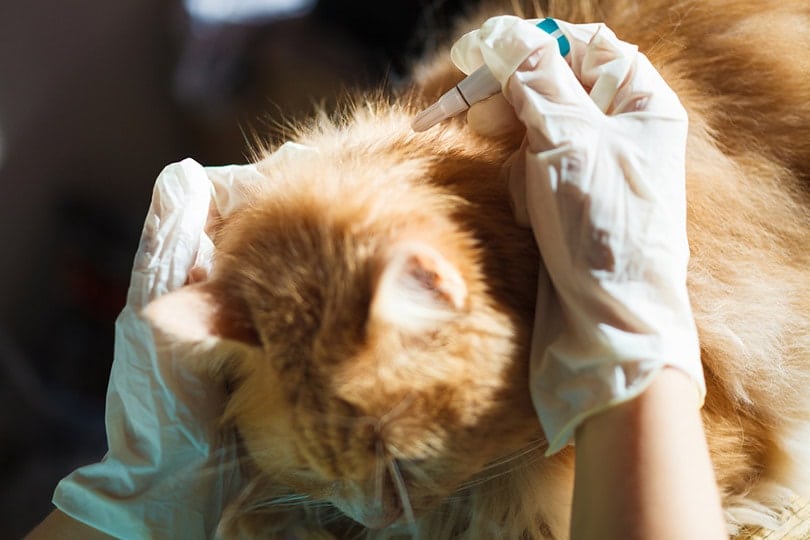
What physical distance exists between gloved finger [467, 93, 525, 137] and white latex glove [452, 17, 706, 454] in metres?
0.06

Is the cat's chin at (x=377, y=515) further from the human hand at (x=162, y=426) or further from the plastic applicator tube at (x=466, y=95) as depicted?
the plastic applicator tube at (x=466, y=95)

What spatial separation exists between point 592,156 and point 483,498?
513 millimetres

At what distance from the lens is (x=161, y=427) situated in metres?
1.00

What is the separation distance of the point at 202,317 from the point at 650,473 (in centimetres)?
51

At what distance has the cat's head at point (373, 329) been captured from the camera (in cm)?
78

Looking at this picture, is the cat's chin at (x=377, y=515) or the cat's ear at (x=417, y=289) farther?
the cat's chin at (x=377, y=515)

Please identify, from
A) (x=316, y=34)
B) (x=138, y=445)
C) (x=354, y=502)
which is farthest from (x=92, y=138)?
(x=354, y=502)

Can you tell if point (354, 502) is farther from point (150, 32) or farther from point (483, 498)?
point (150, 32)

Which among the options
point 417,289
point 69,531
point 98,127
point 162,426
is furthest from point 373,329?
point 98,127

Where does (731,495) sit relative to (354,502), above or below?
below

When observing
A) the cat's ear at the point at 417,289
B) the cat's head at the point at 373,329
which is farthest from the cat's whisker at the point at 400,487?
the cat's ear at the point at 417,289

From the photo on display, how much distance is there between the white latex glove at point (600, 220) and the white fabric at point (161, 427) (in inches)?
15.1

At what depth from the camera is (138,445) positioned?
3.37 ft

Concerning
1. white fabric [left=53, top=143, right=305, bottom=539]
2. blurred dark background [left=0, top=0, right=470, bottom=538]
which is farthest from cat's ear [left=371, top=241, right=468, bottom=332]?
blurred dark background [left=0, top=0, right=470, bottom=538]
